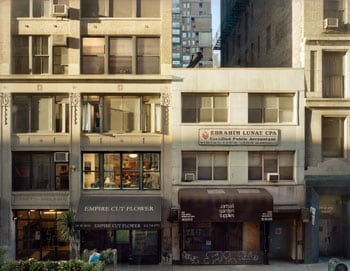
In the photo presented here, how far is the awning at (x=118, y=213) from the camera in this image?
66.2ft

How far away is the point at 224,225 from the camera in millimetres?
21953

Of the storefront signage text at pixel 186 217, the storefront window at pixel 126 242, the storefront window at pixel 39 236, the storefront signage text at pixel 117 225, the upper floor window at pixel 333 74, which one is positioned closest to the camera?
the storefront signage text at pixel 117 225

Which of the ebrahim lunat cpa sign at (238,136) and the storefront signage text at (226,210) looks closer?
the storefront signage text at (226,210)

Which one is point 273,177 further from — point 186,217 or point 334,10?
point 334,10

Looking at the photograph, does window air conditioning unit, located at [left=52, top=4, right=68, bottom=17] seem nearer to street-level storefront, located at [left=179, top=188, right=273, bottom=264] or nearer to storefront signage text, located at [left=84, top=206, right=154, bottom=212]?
storefront signage text, located at [left=84, top=206, right=154, bottom=212]

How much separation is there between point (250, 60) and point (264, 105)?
33.5ft

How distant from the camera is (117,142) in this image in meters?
21.9

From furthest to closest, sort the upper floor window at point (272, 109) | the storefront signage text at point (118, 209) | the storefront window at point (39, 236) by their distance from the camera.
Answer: the storefront window at point (39, 236) → the upper floor window at point (272, 109) → the storefront signage text at point (118, 209)

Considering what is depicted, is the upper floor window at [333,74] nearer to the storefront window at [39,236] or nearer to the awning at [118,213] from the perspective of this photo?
the awning at [118,213]

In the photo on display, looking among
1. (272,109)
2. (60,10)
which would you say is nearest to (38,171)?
(60,10)

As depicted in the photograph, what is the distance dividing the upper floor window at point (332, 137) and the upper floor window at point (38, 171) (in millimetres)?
14035

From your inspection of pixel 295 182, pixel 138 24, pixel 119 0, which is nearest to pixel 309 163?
pixel 295 182

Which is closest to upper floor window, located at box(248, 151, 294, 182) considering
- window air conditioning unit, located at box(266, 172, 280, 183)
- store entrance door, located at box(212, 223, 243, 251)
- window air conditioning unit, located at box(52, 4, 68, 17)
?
window air conditioning unit, located at box(266, 172, 280, 183)

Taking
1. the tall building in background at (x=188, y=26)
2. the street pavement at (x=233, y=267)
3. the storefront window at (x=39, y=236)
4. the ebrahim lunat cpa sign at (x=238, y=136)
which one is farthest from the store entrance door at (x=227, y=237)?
the tall building in background at (x=188, y=26)
